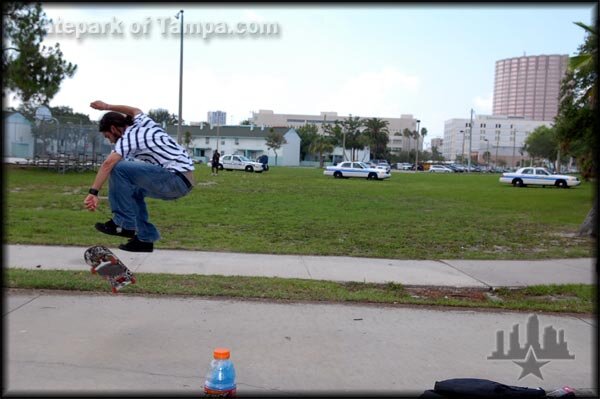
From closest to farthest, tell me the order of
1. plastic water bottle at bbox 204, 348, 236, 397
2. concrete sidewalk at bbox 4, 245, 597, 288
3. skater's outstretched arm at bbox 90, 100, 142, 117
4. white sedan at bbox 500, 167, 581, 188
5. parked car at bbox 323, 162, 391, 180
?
plastic water bottle at bbox 204, 348, 236, 397 < skater's outstretched arm at bbox 90, 100, 142, 117 < concrete sidewalk at bbox 4, 245, 597, 288 < white sedan at bbox 500, 167, 581, 188 < parked car at bbox 323, 162, 391, 180

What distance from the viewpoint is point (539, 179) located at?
41.4m

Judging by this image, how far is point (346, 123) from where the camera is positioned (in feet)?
341

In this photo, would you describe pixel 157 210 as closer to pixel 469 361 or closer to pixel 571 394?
pixel 469 361

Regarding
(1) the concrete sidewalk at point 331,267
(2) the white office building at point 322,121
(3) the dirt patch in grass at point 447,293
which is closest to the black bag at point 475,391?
(3) the dirt patch in grass at point 447,293

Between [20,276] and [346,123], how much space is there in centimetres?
9888

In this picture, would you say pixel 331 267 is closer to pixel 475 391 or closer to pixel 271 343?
pixel 271 343

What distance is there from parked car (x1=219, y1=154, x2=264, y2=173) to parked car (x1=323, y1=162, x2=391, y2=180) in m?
6.35

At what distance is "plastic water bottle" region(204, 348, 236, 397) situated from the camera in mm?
3430

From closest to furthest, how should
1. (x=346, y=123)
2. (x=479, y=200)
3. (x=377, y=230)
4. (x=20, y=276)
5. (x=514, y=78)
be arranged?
(x=20, y=276) < (x=377, y=230) < (x=514, y=78) < (x=479, y=200) < (x=346, y=123)

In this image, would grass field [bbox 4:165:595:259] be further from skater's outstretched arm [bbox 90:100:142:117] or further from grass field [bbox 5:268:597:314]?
skater's outstretched arm [bbox 90:100:142:117]

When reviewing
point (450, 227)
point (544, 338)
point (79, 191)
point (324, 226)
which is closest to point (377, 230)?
point (324, 226)

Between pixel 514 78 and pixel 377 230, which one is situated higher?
pixel 514 78

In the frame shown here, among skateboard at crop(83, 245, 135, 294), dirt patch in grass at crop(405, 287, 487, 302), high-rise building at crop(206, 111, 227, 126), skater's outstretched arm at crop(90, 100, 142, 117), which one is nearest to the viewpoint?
skater's outstretched arm at crop(90, 100, 142, 117)

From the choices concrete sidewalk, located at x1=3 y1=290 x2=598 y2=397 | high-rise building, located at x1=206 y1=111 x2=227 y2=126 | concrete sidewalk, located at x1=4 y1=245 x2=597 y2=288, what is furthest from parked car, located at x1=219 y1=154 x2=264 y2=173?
concrete sidewalk, located at x1=3 y1=290 x2=598 y2=397
